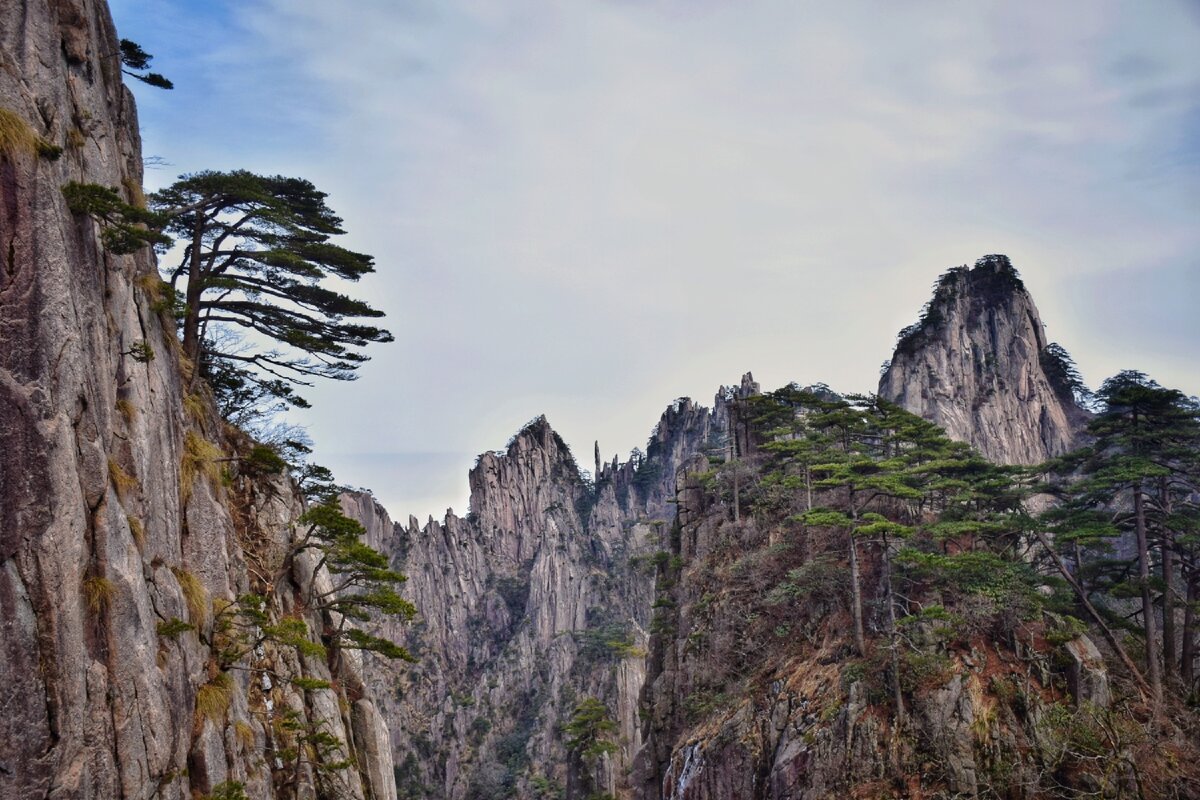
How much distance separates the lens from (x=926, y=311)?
63281mm

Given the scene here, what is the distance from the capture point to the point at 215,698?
15656mm

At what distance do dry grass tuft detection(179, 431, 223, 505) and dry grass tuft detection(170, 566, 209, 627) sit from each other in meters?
1.76

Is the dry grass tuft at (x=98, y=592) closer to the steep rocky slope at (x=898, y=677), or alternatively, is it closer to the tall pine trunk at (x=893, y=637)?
the steep rocky slope at (x=898, y=677)

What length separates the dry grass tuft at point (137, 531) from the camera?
44.9 feet

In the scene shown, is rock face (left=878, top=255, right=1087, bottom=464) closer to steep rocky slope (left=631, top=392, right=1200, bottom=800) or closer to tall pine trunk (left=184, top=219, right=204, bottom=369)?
steep rocky slope (left=631, top=392, right=1200, bottom=800)

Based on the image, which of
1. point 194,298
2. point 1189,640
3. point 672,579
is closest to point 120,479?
point 194,298

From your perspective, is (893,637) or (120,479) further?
(893,637)

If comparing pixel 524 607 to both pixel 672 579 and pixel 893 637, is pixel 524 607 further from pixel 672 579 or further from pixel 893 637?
pixel 893 637

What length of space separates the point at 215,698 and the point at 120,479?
16.4ft

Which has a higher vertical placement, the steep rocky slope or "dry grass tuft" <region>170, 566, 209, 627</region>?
"dry grass tuft" <region>170, 566, 209, 627</region>

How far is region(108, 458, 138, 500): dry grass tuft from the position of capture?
13.3 m

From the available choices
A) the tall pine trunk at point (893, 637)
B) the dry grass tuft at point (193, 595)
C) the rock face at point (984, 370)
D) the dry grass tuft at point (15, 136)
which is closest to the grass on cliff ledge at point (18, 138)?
the dry grass tuft at point (15, 136)

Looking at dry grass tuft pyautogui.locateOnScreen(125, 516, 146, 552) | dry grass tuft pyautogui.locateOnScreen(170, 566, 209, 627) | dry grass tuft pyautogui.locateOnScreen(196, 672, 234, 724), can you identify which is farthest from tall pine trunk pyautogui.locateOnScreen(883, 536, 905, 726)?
dry grass tuft pyautogui.locateOnScreen(125, 516, 146, 552)

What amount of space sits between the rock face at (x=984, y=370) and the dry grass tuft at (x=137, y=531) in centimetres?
5554
